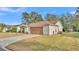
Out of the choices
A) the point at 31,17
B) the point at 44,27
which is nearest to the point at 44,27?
the point at 44,27

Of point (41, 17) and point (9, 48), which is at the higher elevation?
point (41, 17)

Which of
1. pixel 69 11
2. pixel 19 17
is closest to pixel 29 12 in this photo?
pixel 19 17

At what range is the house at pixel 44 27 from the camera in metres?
1.77

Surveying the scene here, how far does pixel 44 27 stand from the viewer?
1.79m

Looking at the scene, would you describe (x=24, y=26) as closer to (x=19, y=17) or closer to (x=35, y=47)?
(x=19, y=17)

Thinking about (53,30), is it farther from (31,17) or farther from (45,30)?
(31,17)

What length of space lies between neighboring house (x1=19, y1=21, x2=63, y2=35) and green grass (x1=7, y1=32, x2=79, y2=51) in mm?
46

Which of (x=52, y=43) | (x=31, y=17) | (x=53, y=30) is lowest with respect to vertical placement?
(x=52, y=43)

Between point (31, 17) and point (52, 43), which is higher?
point (31, 17)

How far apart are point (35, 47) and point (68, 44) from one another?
27 centimetres

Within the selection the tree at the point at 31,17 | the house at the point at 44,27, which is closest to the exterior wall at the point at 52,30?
the house at the point at 44,27

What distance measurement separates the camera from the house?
69.7 inches

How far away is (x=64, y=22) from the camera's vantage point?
178 cm

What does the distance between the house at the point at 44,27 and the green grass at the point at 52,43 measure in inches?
1.8
